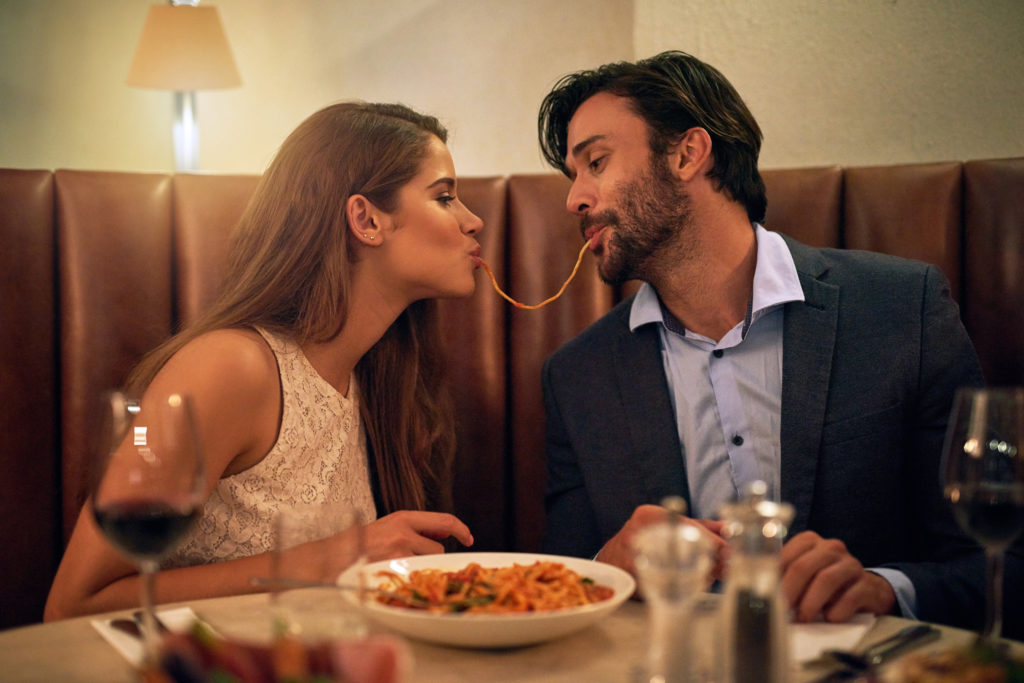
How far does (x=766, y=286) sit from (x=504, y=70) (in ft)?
5.37

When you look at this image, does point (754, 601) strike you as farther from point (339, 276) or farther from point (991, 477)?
point (339, 276)

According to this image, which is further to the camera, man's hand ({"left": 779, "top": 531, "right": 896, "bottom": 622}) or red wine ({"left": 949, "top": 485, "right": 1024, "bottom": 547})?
man's hand ({"left": 779, "top": 531, "right": 896, "bottom": 622})

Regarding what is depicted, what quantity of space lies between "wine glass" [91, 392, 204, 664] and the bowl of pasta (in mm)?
191

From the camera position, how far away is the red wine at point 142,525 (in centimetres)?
84

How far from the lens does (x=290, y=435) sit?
1.63 metres

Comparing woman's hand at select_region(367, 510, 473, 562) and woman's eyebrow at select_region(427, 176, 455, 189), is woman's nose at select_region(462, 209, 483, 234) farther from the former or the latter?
woman's hand at select_region(367, 510, 473, 562)

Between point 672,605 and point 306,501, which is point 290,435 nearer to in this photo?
point 306,501

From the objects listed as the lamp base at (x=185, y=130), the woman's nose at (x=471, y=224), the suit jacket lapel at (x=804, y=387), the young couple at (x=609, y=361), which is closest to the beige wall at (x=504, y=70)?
the lamp base at (x=185, y=130)

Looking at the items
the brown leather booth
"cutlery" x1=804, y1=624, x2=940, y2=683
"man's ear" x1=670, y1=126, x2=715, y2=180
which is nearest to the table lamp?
the brown leather booth

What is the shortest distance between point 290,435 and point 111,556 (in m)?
0.38

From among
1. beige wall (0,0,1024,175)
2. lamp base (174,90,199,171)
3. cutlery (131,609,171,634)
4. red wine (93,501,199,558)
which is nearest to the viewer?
red wine (93,501,199,558)

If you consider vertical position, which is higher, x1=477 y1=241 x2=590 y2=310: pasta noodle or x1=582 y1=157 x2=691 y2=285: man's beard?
x1=582 y1=157 x2=691 y2=285: man's beard

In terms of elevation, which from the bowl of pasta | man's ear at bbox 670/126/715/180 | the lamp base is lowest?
the bowl of pasta

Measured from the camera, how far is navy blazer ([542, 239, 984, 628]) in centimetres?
164
